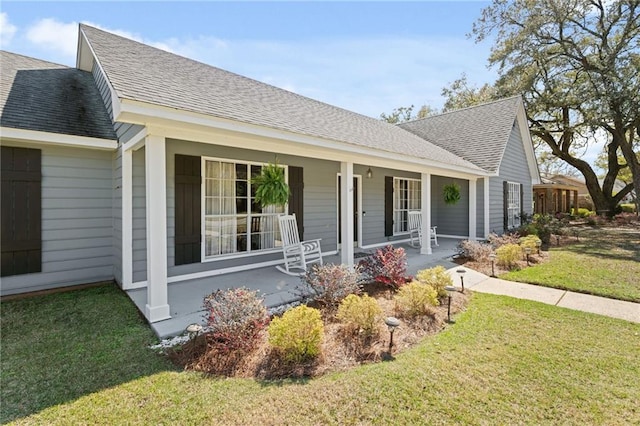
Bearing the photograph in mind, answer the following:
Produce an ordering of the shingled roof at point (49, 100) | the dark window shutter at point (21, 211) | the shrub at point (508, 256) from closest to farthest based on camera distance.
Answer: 1. the dark window shutter at point (21, 211)
2. the shingled roof at point (49, 100)
3. the shrub at point (508, 256)

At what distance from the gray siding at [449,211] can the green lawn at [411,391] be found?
7.72 meters

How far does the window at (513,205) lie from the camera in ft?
38.9

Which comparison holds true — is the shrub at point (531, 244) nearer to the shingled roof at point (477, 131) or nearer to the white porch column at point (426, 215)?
the white porch column at point (426, 215)

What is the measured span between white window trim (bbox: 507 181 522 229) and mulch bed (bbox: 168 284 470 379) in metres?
10.1

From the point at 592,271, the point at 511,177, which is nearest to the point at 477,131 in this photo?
the point at 511,177

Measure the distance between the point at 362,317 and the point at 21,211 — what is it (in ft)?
16.7

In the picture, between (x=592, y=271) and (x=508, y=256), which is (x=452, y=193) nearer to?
(x=508, y=256)

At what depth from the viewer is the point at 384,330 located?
3469 mm

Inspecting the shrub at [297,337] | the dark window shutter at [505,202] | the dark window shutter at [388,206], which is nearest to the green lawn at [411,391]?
the shrub at [297,337]

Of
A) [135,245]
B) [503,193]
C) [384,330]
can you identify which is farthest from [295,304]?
[503,193]

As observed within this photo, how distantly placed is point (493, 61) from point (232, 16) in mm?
16535

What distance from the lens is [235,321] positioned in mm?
3061

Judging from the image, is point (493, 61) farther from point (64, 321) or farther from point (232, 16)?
point (64, 321)

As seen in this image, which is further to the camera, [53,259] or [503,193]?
[503,193]
